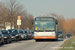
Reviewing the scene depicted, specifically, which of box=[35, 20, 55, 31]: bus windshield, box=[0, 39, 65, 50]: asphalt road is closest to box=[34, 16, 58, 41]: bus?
box=[35, 20, 55, 31]: bus windshield

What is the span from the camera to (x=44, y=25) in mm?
30250

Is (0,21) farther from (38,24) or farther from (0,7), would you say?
(38,24)

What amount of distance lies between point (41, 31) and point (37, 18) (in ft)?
Result: 6.19

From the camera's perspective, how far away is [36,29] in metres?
30.1

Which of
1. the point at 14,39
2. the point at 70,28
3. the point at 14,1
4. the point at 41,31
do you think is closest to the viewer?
the point at 41,31

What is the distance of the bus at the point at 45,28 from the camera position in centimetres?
2981

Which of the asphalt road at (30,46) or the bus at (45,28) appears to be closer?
the asphalt road at (30,46)

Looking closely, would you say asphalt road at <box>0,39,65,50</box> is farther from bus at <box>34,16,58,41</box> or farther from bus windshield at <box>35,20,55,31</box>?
bus windshield at <box>35,20,55,31</box>

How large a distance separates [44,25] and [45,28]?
1.47 ft

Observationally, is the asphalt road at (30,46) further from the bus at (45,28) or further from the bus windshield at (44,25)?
the bus windshield at (44,25)

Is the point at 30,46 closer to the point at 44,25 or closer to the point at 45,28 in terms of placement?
the point at 45,28

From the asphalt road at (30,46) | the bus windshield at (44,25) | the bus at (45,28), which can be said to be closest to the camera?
the asphalt road at (30,46)

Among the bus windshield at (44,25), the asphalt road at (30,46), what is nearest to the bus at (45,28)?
the bus windshield at (44,25)

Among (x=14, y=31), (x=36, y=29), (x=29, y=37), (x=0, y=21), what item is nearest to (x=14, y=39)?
(x=14, y=31)
